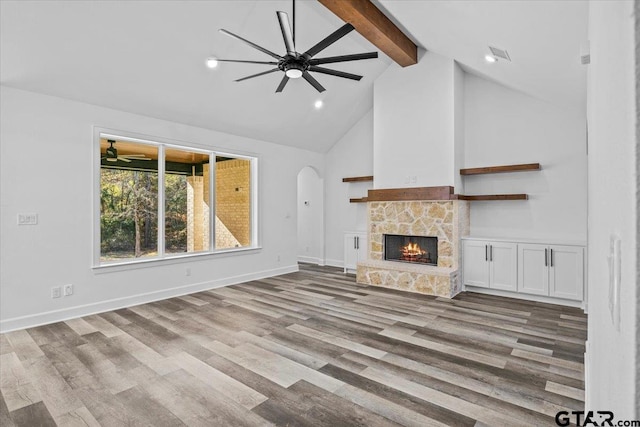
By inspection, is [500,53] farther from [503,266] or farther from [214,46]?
[214,46]

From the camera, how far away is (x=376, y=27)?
4367 millimetres

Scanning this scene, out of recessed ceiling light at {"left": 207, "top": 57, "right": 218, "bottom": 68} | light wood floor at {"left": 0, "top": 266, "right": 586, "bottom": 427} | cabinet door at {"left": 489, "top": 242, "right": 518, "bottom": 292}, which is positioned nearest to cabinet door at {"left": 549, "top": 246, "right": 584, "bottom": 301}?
light wood floor at {"left": 0, "top": 266, "right": 586, "bottom": 427}

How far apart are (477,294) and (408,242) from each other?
139 cm

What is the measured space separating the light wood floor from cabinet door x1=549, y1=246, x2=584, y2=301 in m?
0.27

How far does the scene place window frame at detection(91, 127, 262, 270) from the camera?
177 inches

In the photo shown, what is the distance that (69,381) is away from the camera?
2.74 meters

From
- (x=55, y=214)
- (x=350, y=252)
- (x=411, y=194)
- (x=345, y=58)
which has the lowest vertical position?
(x=350, y=252)

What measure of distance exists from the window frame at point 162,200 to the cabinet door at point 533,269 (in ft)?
14.5

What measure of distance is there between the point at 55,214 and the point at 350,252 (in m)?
4.96

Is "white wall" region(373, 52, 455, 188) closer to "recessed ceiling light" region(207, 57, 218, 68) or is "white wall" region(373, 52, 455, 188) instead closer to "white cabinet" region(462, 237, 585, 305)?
"white cabinet" region(462, 237, 585, 305)

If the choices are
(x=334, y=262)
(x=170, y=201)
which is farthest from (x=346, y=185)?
(x=170, y=201)

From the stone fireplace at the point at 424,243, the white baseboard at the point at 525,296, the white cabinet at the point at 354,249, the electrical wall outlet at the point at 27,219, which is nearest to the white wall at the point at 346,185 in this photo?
the white cabinet at the point at 354,249

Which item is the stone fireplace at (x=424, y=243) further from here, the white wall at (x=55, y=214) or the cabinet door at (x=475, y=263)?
the white wall at (x=55, y=214)

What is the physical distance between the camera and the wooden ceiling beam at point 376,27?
3.96m
